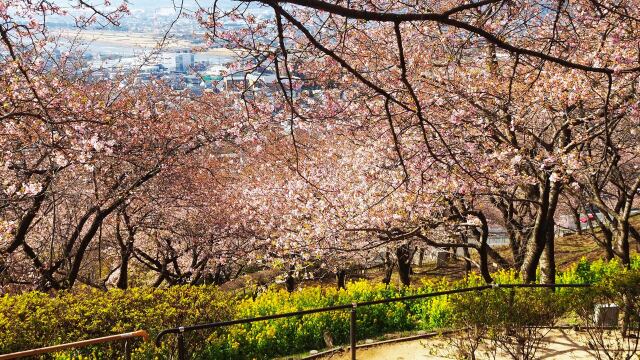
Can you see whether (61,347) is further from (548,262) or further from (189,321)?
(548,262)

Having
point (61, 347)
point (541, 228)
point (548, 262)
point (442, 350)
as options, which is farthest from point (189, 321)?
point (548, 262)

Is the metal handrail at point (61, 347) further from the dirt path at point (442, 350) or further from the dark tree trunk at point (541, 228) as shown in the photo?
the dark tree trunk at point (541, 228)

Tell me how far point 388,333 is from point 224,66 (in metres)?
6.01

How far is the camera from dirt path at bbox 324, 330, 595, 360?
786 cm

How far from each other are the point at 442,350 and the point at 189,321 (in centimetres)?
359

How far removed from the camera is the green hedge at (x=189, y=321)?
7.20 metres

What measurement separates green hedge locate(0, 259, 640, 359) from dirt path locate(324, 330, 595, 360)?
67 cm

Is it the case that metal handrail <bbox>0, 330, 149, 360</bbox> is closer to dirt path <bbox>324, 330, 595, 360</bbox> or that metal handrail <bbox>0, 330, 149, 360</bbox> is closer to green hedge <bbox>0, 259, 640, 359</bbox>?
green hedge <bbox>0, 259, 640, 359</bbox>

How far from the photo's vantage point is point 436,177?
10.9m

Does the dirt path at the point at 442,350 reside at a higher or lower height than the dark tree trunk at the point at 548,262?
lower

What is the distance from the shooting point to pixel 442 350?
26.7 feet

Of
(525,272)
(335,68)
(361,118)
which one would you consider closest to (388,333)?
(525,272)

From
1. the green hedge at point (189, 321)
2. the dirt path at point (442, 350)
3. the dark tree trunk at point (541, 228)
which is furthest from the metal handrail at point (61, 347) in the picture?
the dark tree trunk at point (541, 228)

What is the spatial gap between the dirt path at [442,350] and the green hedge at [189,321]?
67cm
